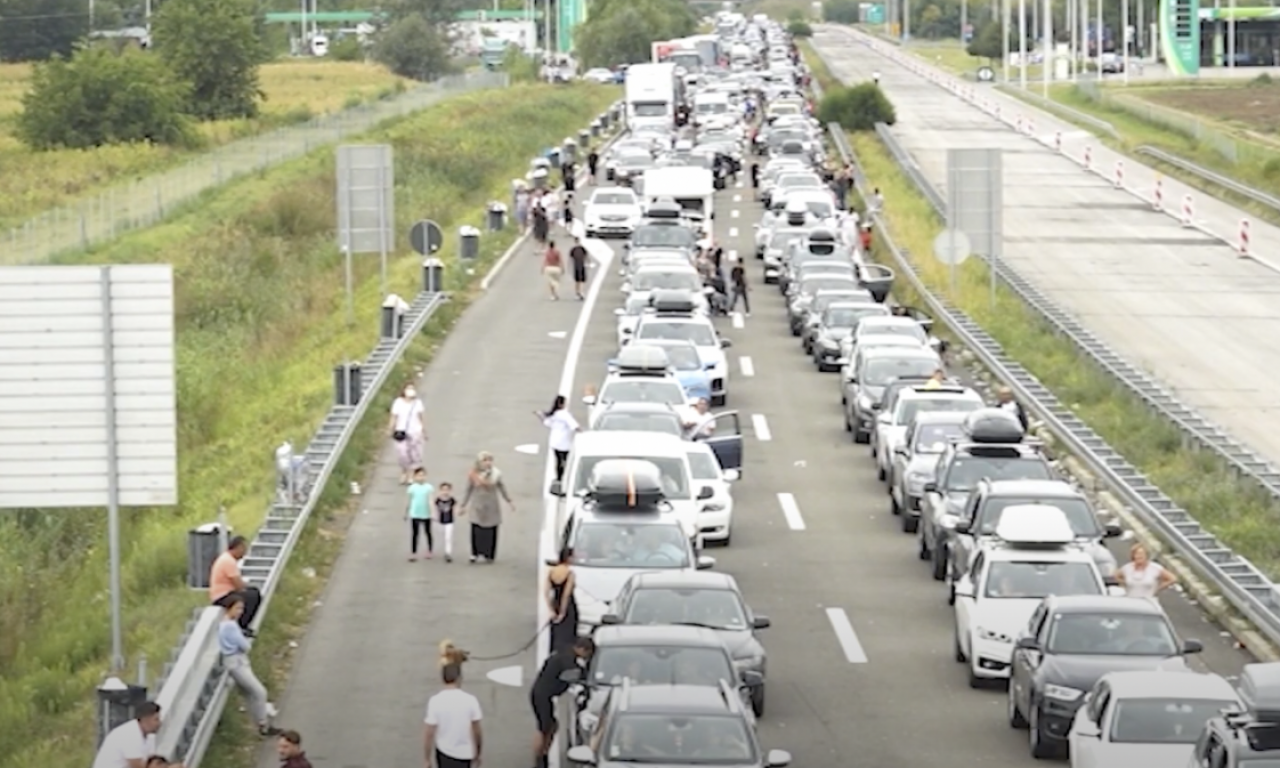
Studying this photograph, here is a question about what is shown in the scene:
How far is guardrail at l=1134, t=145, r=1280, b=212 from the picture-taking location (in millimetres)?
75144

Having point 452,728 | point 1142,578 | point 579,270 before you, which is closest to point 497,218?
point 579,270

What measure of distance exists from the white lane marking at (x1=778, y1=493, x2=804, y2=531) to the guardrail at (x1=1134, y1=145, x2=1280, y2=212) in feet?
144

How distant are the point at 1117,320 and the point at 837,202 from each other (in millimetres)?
15370

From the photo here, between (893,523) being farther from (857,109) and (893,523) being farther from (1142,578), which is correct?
(857,109)

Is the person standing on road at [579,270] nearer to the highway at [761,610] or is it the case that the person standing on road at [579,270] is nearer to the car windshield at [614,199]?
the highway at [761,610]

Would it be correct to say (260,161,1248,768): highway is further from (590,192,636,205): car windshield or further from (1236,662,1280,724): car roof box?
(590,192,636,205): car windshield

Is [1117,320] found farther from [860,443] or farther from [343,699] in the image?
[343,699]

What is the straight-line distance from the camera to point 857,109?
105 metres

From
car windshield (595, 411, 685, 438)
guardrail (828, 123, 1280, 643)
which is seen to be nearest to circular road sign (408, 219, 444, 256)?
guardrail (828, 123, 1280, 643)

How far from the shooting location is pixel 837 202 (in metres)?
66.2

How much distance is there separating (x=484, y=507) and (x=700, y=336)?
40.3ft

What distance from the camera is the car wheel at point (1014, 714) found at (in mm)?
21219

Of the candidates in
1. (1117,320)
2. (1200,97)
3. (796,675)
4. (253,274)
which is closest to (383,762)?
(796,675)

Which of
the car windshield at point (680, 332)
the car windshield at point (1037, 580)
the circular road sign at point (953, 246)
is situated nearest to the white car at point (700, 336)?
the car windshield at point (680, 332)
